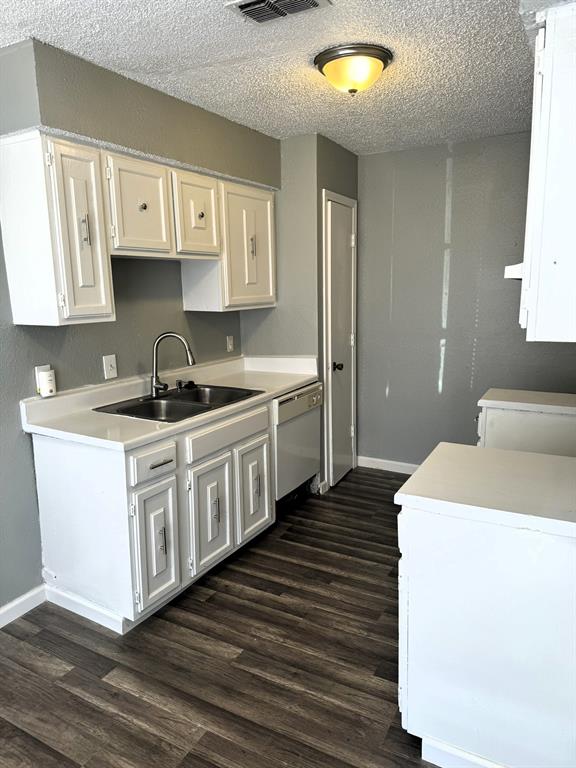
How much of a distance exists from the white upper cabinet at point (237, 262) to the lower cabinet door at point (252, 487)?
881 millimetres

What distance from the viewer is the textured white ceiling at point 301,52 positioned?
1886 mm

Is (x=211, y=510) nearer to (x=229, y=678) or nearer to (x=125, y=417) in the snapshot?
→ (x=125, y=417)

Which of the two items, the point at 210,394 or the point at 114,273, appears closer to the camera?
the point at 114,273

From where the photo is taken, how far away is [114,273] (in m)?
2.85

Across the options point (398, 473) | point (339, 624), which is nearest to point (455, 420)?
point (398, 473)

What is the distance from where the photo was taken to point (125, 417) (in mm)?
2572

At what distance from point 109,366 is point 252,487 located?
1.03 meters

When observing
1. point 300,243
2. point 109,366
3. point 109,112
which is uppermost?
point 109,112

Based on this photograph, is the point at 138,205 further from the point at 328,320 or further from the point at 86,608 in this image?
the point at 86,608

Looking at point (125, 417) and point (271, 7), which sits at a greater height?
point (271, 7)

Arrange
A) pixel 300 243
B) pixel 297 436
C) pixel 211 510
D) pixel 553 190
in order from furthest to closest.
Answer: pixel 300 243 → pixel 297 436 → pixel 211 510 → pixel 553 190

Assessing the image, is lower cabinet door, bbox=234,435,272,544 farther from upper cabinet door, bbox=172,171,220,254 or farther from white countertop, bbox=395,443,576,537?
white countertop, bbox=395,443,576,537

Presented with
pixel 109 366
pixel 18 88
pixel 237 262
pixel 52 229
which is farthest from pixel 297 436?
pixel 18 88

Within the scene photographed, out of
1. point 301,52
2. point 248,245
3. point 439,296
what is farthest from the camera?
point 439,296
